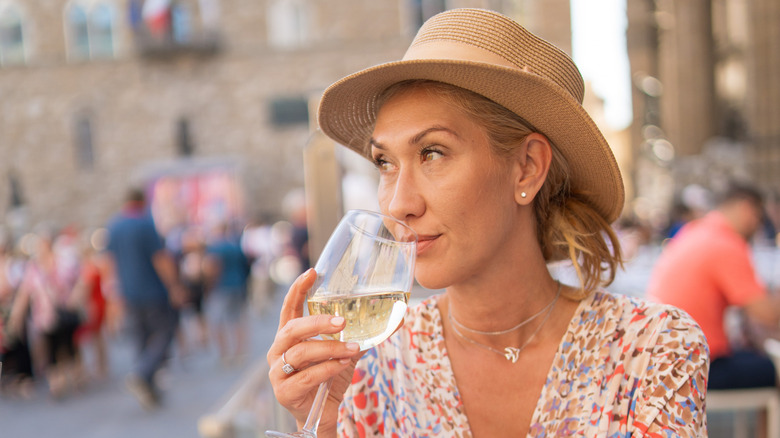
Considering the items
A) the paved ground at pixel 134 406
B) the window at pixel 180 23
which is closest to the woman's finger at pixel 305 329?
the paved ground at pixel 134 406

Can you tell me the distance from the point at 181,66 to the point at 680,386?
2207 centimetres

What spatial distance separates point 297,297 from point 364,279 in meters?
0.12

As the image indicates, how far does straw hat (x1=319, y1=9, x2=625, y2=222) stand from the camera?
4.00 ft

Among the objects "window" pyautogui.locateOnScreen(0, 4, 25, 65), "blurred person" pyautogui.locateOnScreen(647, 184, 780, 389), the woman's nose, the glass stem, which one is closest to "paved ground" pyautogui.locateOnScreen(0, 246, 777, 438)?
"blurred person" pyautogui.locateOnScreen(647, 184, 780, 389)

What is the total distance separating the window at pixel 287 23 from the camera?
838 inches

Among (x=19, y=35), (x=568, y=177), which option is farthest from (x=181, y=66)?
(x=568, y=177)

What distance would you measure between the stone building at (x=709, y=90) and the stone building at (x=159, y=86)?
27.0ft

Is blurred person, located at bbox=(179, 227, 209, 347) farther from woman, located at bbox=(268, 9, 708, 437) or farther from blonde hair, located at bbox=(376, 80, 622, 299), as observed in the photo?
blonde hair, located at bbox=(376, 80, 622, 299)

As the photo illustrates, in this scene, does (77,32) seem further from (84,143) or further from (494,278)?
(494,278)

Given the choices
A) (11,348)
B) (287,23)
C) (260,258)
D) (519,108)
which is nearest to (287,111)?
(287,23)

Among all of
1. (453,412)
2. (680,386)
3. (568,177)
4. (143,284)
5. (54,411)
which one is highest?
(568,177)

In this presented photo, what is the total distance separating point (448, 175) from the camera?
124 cm

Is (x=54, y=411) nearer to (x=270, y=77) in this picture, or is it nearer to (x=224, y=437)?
(x=224, y=437)

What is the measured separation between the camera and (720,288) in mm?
3521
